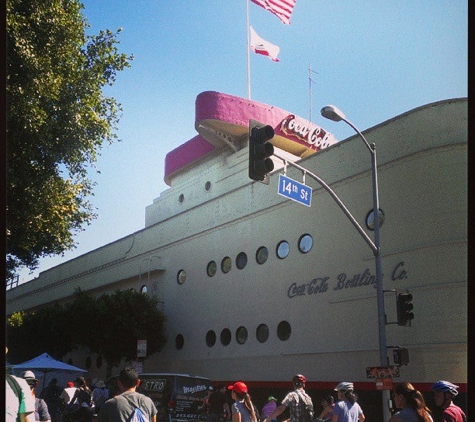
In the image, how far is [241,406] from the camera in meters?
8.86

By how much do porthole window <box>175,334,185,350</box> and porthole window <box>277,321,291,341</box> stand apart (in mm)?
7554

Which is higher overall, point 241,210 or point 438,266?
point 241,210

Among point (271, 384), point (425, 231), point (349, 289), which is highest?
point (425, 231)

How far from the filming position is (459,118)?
1862 cm

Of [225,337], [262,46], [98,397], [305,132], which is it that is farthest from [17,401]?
[305,132]

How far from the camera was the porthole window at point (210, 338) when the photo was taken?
2726cm

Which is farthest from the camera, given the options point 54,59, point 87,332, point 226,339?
point 87,332

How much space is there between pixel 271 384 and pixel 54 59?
14.5m

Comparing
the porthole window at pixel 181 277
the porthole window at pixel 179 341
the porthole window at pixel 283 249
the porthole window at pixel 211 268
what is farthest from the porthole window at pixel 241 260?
the porthole window at pixel 179 341

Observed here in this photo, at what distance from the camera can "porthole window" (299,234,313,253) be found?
2314cm

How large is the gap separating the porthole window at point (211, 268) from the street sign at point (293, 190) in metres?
13.9

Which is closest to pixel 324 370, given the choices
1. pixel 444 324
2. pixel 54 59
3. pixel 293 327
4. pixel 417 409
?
pixel 293 327

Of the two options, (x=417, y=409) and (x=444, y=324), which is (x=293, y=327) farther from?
(x=417, y=409)

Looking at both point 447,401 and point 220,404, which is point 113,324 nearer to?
point 220,404
